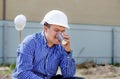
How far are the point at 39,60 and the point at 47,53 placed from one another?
0.11m

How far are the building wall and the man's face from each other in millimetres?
10134

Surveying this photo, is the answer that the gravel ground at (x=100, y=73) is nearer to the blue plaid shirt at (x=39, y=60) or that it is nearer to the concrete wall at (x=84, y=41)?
the concrete wall at (x=84, y=41)

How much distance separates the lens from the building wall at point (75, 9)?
14227 mm

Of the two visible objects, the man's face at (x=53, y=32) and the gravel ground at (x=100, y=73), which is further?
the gravel ground at (x=100, y=73)

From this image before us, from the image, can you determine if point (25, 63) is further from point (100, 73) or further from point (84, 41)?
point (84, 41)

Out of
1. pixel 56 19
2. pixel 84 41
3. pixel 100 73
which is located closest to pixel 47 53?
pixel 56 19

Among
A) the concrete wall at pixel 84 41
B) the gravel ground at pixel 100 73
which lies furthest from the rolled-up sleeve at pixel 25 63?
the concrete wall at pixel 84 41

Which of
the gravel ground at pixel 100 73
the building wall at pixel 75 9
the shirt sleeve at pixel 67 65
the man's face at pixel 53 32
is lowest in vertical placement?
the gravel ground at pixel 100 73

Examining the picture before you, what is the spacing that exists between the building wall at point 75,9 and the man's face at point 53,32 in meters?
10.1

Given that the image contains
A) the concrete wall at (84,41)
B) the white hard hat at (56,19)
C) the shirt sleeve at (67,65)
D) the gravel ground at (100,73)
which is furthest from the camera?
the concrete wall at (84,41)

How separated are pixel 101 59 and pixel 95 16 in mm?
1637

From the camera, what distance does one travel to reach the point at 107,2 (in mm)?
15922

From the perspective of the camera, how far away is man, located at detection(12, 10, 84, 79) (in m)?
4.00

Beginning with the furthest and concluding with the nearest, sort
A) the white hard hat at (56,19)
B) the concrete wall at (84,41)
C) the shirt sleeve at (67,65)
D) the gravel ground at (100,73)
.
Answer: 1. the concrete wall at (84,41)
2. the gravel ground at (100,73)
3. the shirt sleeve at (67,65)
4. the white hard hat at (56,19)
